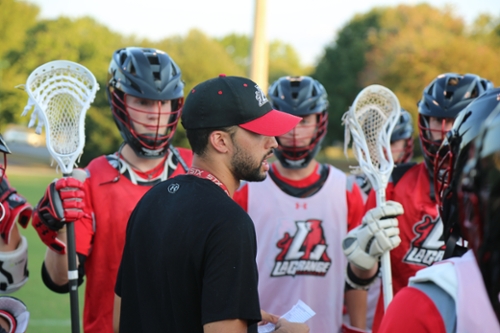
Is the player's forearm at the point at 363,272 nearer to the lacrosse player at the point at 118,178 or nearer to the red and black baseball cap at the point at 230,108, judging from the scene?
the lacrosse player at the point at 118,178

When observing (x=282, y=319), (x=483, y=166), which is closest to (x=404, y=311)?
(x=483, y=166)

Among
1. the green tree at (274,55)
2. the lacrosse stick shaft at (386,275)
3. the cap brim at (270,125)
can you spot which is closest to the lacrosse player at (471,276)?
the cap brim at (270,125)

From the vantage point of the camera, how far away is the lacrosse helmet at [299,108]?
15.1 ft

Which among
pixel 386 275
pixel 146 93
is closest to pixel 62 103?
pixel 146 93

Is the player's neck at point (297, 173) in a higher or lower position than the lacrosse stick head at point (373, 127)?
lower

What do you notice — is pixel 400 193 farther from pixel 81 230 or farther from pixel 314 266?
pixel 81 230

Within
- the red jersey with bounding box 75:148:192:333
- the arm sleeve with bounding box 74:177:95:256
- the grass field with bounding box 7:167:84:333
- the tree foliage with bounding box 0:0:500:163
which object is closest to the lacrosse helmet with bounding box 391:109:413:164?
the red jersey with bounding box 75:148:192:333

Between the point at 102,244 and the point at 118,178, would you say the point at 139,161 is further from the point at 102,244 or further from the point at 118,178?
the point at 102,244

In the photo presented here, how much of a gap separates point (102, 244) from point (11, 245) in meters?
0.57

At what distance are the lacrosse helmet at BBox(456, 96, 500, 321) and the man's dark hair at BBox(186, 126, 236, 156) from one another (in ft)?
4.30

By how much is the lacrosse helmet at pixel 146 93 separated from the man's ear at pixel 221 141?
5.03 feet

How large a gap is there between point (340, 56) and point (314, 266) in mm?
44683

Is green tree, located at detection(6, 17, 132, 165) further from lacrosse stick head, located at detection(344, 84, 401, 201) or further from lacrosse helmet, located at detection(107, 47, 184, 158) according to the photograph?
lacrosse stick head, located at detection(344, 84, 401, 201)

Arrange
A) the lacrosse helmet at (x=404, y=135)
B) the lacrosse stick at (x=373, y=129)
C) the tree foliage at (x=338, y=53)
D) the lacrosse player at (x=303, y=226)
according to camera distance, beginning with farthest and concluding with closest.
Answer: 1. the tree foliage at (x=338, y=53)
2. the lacrosse helmet at (x=404, y=135)
3. the lacrosse player at (x=303, y=226)
4. the lacrosse stick at (x=373, y=129)
